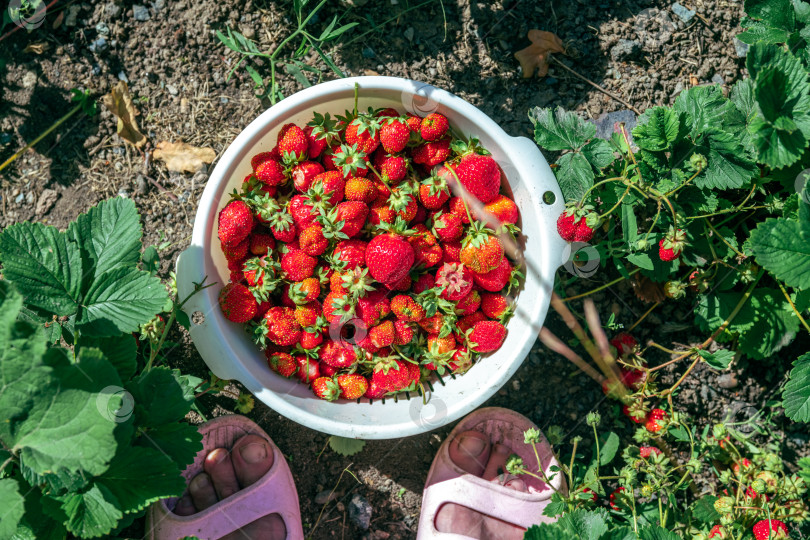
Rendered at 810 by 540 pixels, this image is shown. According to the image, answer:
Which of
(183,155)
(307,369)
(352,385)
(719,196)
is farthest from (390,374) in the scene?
(719,196)

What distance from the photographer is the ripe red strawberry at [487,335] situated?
4.68 feet

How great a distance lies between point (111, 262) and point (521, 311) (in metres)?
0.92

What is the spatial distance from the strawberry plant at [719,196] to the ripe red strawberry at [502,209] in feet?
0.41

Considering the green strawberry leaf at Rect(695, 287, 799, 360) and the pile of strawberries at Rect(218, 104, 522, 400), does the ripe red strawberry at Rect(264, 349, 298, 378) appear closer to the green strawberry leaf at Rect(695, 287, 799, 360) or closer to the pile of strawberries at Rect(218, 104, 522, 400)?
the pile of strawberries at Rect(218, 104, 522, 400)

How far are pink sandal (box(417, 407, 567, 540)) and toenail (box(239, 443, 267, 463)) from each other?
49 cm

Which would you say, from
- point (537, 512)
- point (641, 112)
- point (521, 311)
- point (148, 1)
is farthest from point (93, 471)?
point (641, 112)

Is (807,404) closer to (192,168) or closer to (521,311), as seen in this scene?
(521,311)

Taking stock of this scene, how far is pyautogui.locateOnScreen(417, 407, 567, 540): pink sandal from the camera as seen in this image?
1.74 meters

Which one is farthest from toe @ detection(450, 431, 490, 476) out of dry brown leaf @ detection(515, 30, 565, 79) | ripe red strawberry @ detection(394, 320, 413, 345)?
dry brown leaf @ detection(515, 30, 565, 79)

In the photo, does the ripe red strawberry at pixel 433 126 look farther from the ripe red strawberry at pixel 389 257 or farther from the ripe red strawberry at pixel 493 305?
the ripe red strawberry at pixel 493 305

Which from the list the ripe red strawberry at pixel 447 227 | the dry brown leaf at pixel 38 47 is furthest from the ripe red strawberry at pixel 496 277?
the dry brown leaf at pixel 38 47

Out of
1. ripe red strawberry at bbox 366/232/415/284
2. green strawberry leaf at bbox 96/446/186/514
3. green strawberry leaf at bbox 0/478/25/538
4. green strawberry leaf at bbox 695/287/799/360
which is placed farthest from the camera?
green strawberry leaf at bbox 695/287/799/360

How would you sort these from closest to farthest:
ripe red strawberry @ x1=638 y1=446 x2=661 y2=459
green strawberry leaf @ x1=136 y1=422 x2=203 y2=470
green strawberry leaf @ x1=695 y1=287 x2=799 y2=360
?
1. green strawberry leaf @ x1=136 y1=422 x2=203 y2=470
2. green strawberry leaf @ x1=695 y1=287 x2=799 y2=360
3. ripe red strawberry @ x1=638 y1=446 x2=661 y2=459

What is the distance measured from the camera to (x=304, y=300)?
1.43 m
